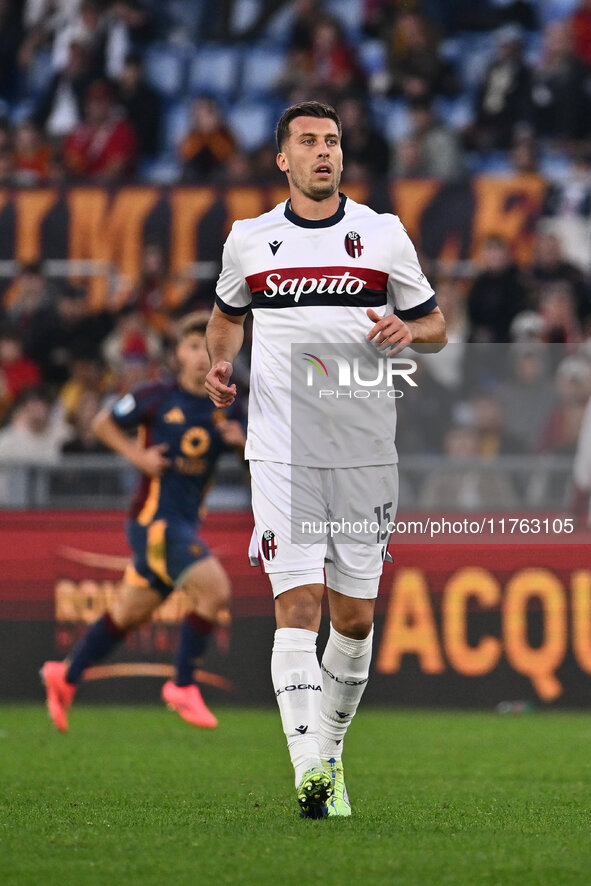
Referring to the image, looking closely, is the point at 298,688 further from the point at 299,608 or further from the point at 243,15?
→ the point at 243,15

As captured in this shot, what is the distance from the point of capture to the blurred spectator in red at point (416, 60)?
15562 millimetres

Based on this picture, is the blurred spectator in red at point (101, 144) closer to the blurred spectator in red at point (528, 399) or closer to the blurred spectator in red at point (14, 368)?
the blurred spectator in red at point (14, 368)

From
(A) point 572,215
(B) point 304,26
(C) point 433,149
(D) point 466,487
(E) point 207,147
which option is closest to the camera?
(D) point 466,487

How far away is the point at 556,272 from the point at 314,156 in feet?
23.5

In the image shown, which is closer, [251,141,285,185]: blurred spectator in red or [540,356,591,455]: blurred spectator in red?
[540,356,591,455]: blurred spectator in red

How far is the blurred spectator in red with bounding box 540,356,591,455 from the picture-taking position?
420 inches

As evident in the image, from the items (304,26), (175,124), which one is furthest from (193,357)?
(304,26)

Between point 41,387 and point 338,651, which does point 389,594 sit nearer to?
point 41,387

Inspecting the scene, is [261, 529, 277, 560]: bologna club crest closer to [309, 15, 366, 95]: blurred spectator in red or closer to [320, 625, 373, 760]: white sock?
[320, 625, 373, 760]: white sock

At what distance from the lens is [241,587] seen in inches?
434

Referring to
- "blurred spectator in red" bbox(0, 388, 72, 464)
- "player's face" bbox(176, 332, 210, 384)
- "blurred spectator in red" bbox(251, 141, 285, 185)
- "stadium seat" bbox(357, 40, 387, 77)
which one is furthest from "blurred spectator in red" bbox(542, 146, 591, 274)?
"player's face" bbox(176, 332, 210, 384)

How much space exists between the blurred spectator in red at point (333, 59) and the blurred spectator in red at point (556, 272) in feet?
12.0

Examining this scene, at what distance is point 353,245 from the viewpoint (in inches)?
216

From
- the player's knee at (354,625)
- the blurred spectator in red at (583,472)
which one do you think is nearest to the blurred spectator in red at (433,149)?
the blurred spectator in red at (583,472)
